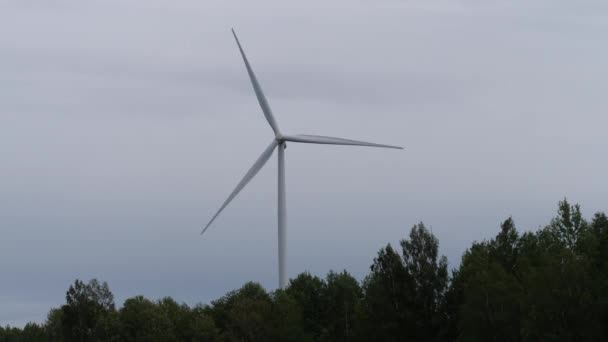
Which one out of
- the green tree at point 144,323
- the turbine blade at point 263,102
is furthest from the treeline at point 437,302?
the turbine blade at point 263,102

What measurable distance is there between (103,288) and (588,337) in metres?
93.0

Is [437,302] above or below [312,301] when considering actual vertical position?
below

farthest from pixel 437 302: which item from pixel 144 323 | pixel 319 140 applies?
pixel 144 323

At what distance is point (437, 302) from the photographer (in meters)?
98.5

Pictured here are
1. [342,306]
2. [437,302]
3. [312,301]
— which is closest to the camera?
[437,302]

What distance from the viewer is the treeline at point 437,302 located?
78.2 m

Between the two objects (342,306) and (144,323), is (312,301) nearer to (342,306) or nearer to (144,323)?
(342,306)

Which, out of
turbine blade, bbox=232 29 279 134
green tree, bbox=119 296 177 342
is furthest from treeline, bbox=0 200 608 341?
turbine blade, bbox=232 29 279 134

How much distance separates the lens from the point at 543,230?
111 metres

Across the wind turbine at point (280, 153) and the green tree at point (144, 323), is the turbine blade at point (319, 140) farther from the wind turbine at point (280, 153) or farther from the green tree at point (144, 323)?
the green tree at point (144, 323)

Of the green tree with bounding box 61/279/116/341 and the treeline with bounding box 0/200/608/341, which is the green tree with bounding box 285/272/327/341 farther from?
the green tree with bounding box 61/279/116/341

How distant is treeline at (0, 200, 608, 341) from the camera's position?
78188 millimetres

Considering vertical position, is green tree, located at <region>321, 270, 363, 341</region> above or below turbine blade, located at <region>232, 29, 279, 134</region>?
below

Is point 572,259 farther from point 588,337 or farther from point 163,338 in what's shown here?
point 163,338
